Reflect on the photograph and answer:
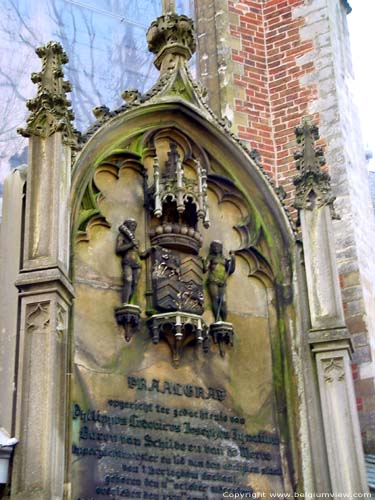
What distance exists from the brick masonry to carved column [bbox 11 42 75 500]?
5078 mm

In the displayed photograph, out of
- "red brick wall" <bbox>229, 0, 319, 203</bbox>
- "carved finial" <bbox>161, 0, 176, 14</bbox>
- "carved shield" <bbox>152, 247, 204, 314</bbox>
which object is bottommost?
"carved shield" <bbox>152, 247, 204, 314</bbox>

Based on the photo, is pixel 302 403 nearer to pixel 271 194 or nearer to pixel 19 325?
pixel 271 194

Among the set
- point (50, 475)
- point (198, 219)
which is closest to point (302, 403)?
point (198, 219)

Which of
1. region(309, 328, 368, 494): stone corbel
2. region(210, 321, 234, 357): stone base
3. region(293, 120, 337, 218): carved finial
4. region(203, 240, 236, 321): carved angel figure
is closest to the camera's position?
region(309, 328, 368, 494): stone corbel

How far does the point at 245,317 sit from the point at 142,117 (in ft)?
6.55

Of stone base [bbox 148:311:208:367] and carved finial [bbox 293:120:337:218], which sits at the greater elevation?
carved finial [bbox 293:120:337:218]

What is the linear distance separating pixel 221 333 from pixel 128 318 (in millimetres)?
904

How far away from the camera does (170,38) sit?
9156 millimetres

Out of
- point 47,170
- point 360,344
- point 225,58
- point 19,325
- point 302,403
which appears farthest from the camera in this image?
point 225,58

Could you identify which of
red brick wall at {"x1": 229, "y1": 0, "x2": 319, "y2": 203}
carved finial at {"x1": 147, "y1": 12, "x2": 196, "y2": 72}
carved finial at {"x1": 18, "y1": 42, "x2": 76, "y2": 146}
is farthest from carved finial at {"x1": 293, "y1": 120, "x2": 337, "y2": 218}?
red brick wall at {"x1": 229, "y1": 0, "x2": 319, "y2": 203}

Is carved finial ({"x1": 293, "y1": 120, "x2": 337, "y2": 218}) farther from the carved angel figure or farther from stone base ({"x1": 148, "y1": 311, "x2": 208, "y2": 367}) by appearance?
stone base ({"x1": 148, "y1": 311, "x2": 208, "y2": 367})

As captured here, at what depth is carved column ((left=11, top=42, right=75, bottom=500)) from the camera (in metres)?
6.53

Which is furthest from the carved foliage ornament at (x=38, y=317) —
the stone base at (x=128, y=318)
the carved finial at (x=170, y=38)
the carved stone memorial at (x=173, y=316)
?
the carved finial at (x=170, y=38)

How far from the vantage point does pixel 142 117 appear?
28.3 ft
